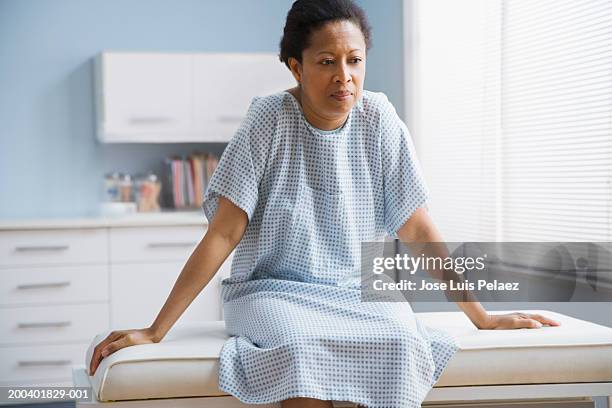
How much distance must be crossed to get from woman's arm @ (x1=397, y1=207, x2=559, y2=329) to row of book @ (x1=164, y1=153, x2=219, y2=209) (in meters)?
2.44

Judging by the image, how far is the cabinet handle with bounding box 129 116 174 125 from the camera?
4.29 m

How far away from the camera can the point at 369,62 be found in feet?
15.1

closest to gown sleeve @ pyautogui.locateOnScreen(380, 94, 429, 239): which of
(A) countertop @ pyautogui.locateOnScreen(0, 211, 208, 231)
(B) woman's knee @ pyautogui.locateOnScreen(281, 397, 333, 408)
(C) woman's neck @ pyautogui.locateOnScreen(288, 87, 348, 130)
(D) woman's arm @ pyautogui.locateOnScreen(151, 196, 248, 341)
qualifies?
(C) woman's neck @ pyautogui.locateOnScreen(288, 87, 348, 130)

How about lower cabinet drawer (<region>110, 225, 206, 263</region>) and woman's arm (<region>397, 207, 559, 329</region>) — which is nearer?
woman's arm (<region>397, 207, 559, 329</region>)

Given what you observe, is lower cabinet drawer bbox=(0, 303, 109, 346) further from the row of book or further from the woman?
the woman

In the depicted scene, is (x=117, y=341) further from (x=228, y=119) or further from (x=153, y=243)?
(x=228, y=119)

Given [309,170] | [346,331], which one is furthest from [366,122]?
[346,331]

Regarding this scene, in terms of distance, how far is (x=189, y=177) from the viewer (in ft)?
15.0

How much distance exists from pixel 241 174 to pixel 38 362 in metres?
2.25

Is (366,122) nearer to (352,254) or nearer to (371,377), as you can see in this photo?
(352,254)

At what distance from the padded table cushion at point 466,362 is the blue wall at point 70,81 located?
248 cm

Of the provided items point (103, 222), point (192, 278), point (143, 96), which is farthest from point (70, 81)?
point (192, 278)

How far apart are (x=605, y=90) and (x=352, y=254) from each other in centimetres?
119

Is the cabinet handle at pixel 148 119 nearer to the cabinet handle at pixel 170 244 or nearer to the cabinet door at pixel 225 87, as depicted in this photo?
the cabinet door at pixel 225 87
